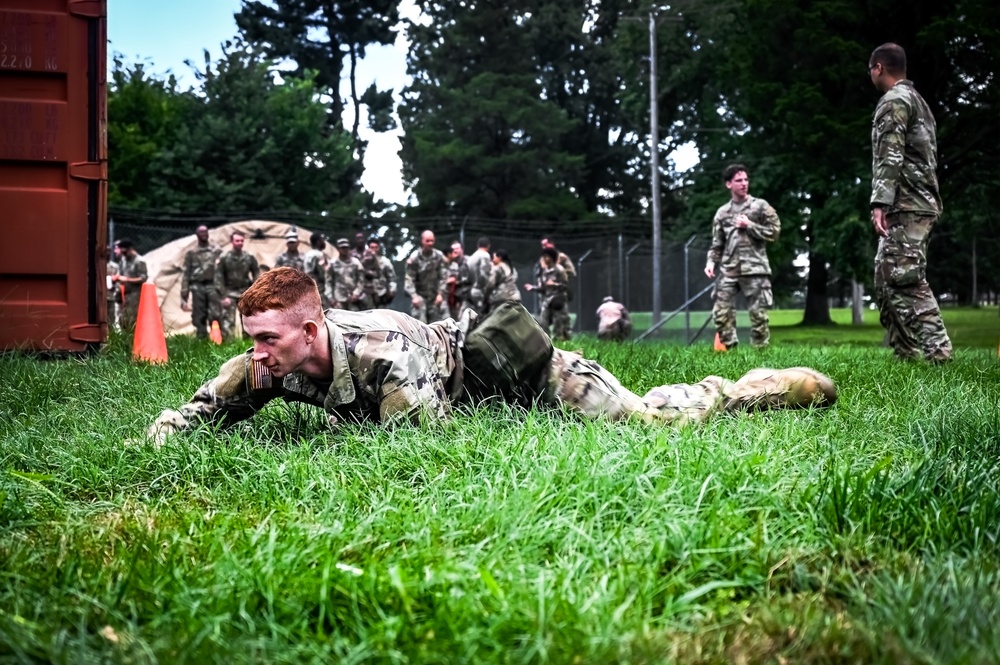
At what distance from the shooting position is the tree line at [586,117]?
16.7 m

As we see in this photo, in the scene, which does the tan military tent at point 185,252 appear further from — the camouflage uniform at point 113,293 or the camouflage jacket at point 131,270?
the camouflage jacket at point 131,270

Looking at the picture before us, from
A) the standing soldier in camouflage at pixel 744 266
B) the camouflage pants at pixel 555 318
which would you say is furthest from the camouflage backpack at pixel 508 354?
the camouflage pants at pixel 555 318

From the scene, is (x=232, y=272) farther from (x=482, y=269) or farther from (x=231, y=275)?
(x=482, y=269)

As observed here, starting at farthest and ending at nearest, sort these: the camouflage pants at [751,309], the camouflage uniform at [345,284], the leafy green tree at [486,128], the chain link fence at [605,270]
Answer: the leafy green tree at [486,128] → the chain link fence at [605,270] → the camouflage uniform at [345,284] → the camouflage pants at [751,309]

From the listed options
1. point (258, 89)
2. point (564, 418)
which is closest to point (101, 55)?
point (564, 418)

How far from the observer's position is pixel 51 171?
7449 millimetres

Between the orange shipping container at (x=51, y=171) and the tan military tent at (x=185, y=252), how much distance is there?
13519mm

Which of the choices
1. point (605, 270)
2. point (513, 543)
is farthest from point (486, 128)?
point (513, 543)

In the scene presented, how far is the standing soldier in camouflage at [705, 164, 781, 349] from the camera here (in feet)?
33.8

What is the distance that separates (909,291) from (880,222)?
56 centimetres

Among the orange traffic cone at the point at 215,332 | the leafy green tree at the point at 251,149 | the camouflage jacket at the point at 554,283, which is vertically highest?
the leafy green tree at the point at 251,149

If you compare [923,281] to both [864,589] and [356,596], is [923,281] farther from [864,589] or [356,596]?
[356,596]

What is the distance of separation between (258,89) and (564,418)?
31210mm

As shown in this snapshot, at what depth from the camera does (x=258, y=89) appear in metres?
32.8
